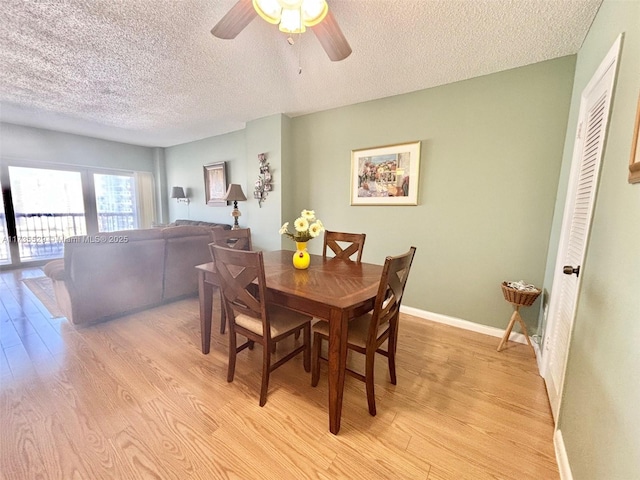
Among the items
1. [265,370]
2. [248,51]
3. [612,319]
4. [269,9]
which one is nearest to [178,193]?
[248,51]

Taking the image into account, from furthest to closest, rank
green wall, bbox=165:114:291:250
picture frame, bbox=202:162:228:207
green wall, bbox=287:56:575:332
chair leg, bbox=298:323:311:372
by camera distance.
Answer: picture frame, bbox=202:162:228:207
green wall, bbox=165:114:291:250
green wall, bbox=287:56:575:332
chair leg, bbox=298:323:311:372

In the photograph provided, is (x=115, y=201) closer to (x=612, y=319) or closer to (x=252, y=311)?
(x=252, y=311)

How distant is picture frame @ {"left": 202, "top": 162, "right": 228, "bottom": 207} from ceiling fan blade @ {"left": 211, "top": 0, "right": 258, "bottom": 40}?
343cm

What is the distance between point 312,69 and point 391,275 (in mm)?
2015

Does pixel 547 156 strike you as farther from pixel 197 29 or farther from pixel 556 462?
pixel 197 29

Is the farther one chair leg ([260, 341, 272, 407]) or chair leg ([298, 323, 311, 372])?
chair leg ([298, 323, 311, 372])

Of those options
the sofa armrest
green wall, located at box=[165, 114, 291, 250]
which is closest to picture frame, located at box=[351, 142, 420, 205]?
green wall, located at box=[165, 114, 291, 250]

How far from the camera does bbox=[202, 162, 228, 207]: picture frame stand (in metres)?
4.72

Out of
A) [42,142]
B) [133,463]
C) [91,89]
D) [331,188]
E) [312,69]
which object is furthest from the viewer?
[42,142]

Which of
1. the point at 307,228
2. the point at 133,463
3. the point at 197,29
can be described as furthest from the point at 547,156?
the point at 133,463

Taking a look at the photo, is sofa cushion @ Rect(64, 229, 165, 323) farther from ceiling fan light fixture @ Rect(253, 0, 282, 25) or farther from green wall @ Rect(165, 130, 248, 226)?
ceiling fan light fixture @ Rect(253, 0, 282, 25)

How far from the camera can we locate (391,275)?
1349 millimetres

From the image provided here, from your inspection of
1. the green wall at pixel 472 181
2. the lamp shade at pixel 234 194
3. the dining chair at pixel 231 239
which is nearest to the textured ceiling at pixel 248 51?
the green wall at pixel 472 181

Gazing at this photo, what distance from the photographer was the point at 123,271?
2539 millimetres
